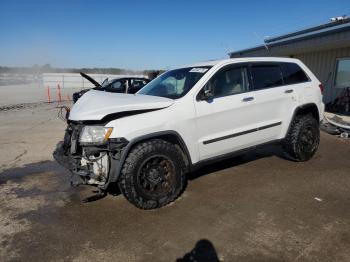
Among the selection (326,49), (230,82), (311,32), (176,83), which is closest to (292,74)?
(230,82)

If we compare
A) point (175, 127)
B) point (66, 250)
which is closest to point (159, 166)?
point (175, 127)

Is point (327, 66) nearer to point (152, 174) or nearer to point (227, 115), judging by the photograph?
point (227, 115)

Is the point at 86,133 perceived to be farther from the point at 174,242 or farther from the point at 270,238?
the point at 270,238

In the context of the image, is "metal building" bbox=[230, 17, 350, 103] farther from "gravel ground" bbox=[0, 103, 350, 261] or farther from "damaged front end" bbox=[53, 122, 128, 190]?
"damaged front end" bbox=[53, 122, 128, 190]

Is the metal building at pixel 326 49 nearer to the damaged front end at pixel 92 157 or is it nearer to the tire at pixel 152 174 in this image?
the tire at pixel 152 174

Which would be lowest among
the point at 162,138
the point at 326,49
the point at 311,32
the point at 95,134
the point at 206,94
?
the point at 162,138

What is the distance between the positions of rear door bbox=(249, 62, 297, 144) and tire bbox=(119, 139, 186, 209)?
1.61 m

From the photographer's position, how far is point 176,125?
414cm

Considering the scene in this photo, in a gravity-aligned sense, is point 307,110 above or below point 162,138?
above

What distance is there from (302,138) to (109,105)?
3561mm

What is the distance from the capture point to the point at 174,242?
3.37 m

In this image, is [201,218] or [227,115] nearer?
[201,218]

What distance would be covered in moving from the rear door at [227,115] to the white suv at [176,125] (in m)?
0.01

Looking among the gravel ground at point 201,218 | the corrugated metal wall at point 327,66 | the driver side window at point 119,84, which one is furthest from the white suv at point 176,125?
the driver side window at point 119,84
